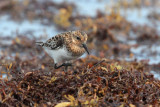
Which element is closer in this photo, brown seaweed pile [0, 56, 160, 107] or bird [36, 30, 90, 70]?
brown seaweed pile [0, 56, 160, 107]

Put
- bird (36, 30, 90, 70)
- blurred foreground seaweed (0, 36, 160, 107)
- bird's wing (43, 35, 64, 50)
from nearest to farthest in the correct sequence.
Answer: blurred foreground seaweed (0, 36, 160, 107) < bird (36, 30, 90, 70) < bird's wing (43, 35, 64, 50)

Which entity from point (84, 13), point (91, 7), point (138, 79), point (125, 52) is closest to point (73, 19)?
point (84, 13)

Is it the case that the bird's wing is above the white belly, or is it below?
above

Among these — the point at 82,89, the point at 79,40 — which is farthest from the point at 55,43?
the point at 82,89

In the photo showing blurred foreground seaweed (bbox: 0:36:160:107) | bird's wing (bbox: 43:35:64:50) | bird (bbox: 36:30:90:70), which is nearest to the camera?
blurred foreground seaweed (bbox: 0:36:160:107)

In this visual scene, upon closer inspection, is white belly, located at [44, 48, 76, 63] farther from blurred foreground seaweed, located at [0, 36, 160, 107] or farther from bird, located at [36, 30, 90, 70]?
blurred foreground seaweed, located at [0, 36, 160, 107]

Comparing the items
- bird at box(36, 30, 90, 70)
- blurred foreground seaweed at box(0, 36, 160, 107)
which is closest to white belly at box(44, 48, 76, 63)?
bird at box(36, 30, 90, 70)

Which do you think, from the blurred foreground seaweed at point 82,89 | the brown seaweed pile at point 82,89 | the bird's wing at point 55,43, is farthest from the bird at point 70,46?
the brown seaweed pile at point 82,89

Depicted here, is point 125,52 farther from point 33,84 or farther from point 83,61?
point 33,84

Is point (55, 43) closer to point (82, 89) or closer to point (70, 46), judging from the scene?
point (70, 46)

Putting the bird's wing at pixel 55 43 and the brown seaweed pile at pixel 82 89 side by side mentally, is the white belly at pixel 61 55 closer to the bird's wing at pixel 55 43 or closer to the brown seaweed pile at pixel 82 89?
the bird's wing at pixel 55 43

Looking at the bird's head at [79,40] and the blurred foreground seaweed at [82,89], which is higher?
the bird's head at [79,40]
